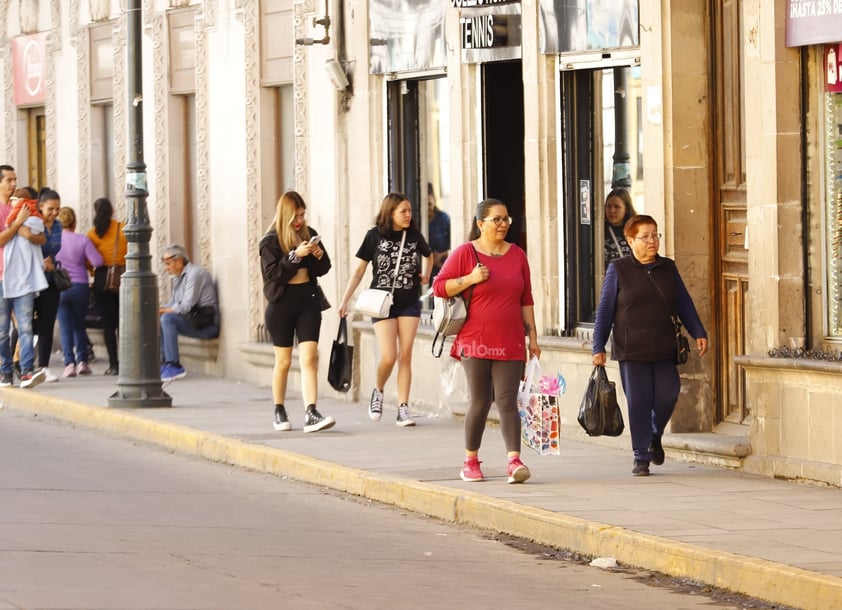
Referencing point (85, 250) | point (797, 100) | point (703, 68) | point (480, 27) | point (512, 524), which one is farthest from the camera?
point (85, 250)

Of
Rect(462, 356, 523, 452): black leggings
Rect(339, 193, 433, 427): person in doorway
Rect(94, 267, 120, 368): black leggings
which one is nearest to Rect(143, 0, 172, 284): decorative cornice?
Rect(94, 267, 120, 368): black leggings

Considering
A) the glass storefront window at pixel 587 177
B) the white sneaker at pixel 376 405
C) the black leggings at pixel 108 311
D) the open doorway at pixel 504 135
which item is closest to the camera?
the glass storefront window at pixel 587 177

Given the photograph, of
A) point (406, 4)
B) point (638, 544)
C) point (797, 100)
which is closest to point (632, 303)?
point (797, 100)

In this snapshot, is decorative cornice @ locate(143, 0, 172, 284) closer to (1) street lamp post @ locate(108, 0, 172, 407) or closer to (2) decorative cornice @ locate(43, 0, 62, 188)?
(2) decorative cornice @ locate(43, 0, 62, 188)

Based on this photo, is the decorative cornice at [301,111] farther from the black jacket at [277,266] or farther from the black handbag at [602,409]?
the black handbag at [602,409]

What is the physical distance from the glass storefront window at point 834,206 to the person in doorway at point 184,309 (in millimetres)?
9434

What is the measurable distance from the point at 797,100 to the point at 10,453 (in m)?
6.25

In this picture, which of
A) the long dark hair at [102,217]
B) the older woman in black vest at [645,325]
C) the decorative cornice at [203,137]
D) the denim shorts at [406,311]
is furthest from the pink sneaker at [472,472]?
the long dark hair at [102,217]

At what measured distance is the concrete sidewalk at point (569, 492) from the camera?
9172 mm

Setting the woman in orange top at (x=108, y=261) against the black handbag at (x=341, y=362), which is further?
the woman in orange top at (x=108, y=261)

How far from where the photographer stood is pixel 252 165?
20.3 meters

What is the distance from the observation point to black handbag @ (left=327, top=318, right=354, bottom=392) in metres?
15.6

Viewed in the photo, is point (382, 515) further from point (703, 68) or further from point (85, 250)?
point (85, 250)

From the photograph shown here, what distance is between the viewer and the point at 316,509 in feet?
38.8
